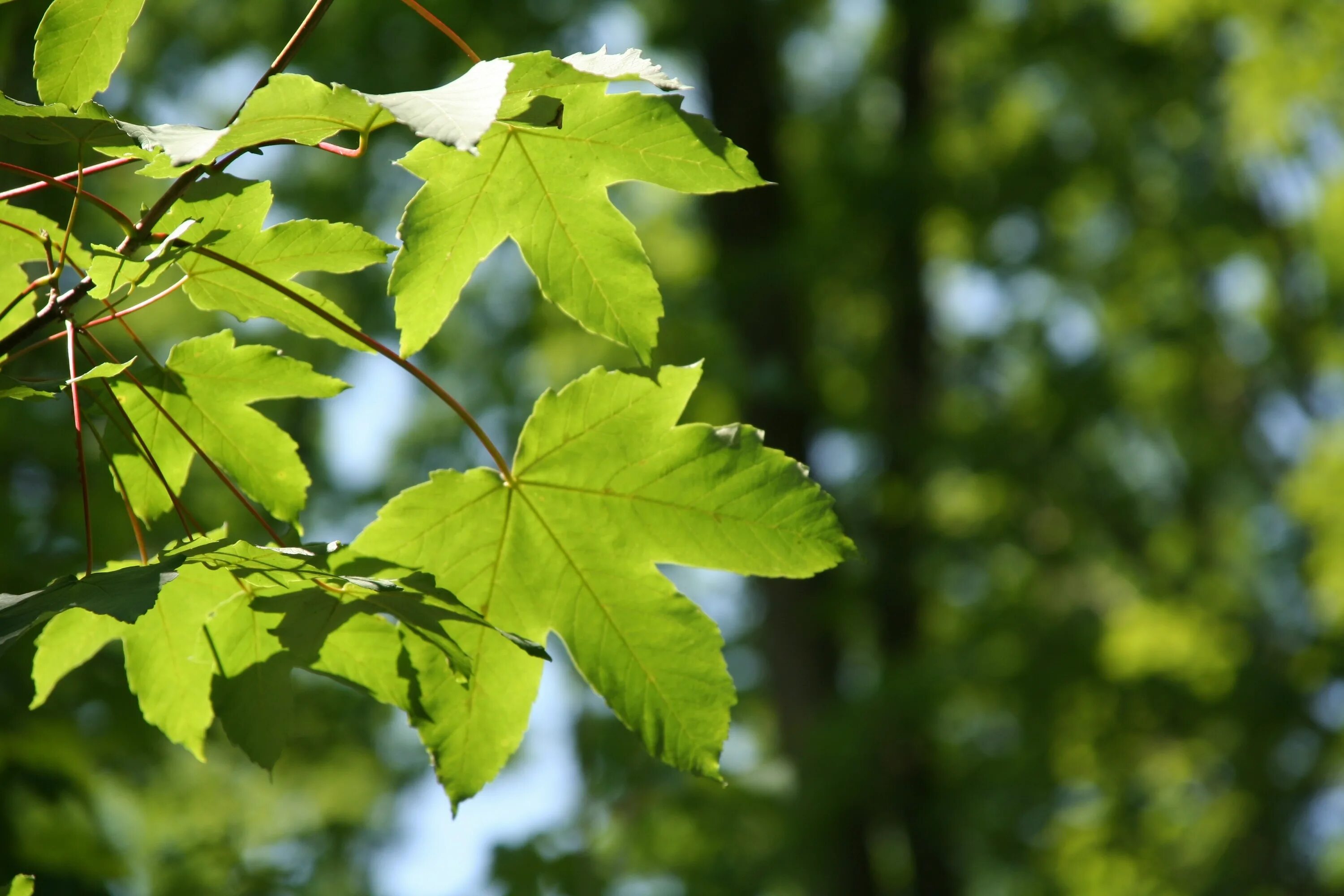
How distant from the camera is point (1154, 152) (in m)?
8.73

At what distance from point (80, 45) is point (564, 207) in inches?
15.9

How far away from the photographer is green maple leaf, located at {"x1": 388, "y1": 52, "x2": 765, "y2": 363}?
0.88m

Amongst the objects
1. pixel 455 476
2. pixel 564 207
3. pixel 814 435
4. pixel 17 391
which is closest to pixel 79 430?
pixel 17 391

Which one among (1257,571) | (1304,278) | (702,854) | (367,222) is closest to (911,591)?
(702,854)

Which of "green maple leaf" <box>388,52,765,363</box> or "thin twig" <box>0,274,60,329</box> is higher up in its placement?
"green maple leaf" <box>388,52,765,363</box>

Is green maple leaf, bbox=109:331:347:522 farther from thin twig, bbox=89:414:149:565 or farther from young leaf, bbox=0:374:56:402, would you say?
young leaf, bbox=0:374:56:402

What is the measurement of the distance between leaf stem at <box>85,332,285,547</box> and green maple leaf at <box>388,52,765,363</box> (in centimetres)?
19

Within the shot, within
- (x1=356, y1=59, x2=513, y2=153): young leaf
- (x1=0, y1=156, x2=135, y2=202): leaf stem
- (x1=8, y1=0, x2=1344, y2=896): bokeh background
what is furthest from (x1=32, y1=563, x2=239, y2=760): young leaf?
(x1=8, y1=0, x2=1344, y2=896): bokeh background

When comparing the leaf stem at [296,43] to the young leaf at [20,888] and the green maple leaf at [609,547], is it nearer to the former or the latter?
the green maple leaf at [609,547]

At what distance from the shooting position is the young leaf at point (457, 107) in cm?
59

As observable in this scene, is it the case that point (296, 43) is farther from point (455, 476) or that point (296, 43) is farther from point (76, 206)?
point (455, 476)

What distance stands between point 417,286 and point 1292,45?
7120mm

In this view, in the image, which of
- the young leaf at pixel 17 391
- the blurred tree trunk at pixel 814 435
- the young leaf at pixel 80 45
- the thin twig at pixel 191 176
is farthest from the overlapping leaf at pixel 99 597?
the blurred tree trunk at pixel 814 435

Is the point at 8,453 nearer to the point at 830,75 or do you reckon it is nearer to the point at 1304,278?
the point at 830,75
